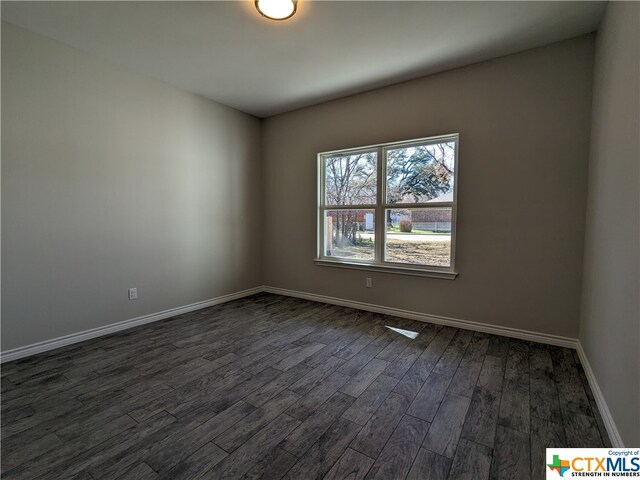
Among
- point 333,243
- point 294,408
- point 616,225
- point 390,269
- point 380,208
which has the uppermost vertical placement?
point 380,208

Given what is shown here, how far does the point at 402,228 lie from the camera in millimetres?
3459

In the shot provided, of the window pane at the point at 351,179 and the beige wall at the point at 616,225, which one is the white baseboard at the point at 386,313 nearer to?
the beige wall at the point at 616,225

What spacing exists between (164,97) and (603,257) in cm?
432

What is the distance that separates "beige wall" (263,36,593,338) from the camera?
8.27 feet

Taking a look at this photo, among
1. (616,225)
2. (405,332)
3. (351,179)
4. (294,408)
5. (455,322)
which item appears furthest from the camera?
(351,179)

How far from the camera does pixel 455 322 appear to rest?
3100mm

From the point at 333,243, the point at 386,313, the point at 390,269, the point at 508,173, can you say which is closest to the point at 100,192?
the point at 333,243

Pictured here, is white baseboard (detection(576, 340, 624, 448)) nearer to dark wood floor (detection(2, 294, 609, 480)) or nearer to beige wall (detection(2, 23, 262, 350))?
dark wood floor (detection(2, 294, 609, 480))

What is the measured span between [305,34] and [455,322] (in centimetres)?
314

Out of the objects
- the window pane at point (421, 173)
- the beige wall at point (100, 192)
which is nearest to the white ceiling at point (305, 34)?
the beige wall at point (100, 192)

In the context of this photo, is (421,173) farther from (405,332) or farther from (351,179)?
(405,332)

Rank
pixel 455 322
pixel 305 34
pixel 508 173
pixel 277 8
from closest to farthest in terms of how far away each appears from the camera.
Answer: pixel 277 8 → pixel 305 34 → pixel 508 173 → pixel 455 322

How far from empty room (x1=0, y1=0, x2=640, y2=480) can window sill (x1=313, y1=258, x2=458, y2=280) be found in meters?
0.03

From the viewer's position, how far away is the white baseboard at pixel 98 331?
95.0 inches
